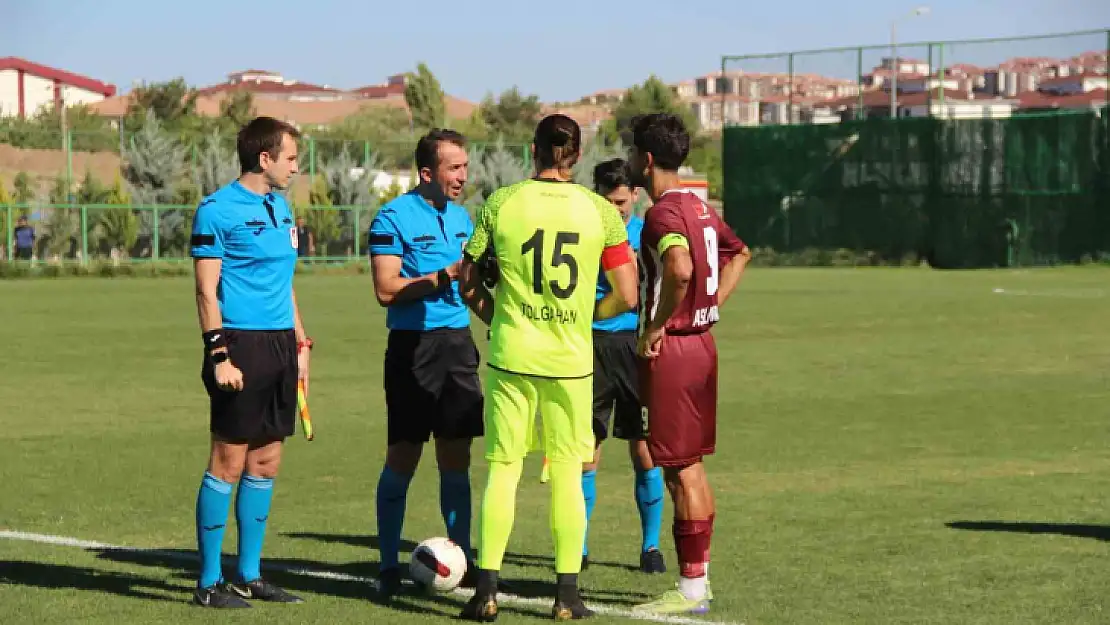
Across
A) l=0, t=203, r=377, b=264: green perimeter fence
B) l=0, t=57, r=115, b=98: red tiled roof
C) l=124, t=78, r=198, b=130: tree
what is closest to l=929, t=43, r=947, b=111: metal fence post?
l=0, t=203, r=377, b=264: green perimeter fence

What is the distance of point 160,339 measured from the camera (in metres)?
23.4

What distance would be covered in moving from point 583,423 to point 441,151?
1571mm

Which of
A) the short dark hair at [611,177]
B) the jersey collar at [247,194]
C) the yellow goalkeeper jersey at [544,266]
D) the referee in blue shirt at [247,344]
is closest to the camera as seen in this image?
the yellow goalkeeper jersey at [544,266]

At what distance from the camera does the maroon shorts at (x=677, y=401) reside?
7508 mm

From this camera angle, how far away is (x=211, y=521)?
768cm

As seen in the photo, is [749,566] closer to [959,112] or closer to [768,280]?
[768,280]

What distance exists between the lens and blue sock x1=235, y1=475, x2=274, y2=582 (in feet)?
25.7

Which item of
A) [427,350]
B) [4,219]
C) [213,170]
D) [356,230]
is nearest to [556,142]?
[427,350]

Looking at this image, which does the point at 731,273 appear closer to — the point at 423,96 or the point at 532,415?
the point at 532,415

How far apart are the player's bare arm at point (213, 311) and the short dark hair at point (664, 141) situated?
1.99 meters

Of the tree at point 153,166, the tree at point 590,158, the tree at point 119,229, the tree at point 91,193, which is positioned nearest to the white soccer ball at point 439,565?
the tree at point 119,229

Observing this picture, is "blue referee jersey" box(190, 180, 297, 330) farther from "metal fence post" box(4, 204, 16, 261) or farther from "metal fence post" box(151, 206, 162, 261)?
"metal fence post" box(151, 206, 162, 261)

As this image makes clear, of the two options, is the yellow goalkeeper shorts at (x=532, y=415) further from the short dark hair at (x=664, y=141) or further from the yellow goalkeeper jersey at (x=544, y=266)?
the short dark hair at (x=664, y=141)

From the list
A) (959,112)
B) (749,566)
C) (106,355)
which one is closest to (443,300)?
(749,566)
